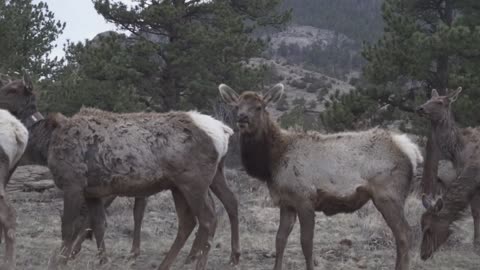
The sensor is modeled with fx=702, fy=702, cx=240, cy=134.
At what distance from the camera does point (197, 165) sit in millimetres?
8398

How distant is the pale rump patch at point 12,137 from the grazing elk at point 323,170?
2647 millimetres

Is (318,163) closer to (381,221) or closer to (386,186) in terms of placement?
(386,186)

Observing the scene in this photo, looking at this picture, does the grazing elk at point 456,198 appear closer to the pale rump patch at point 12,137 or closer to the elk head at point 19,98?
the pale rump patch at point 12,137

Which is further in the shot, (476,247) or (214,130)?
(476,247)

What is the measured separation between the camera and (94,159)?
8344 millimetres


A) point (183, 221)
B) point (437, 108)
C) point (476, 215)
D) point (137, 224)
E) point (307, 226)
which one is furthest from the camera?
point (437, 108)

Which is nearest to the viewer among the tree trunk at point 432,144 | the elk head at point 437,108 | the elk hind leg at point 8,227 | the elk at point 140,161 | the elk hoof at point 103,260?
the elk hind leg at point 8,227

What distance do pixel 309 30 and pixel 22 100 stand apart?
77.5m

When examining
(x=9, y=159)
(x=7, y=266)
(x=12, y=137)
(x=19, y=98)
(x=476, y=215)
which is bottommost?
(x=476, y=215)

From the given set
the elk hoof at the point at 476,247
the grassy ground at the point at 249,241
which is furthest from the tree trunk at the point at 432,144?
the elk hoof at the point at 476,247

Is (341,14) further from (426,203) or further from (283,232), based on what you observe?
(283,232)

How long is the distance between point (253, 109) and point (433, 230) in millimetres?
3070

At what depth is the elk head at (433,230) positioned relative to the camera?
9.61 meters

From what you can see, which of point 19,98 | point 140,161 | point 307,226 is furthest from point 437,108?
point 19,98
